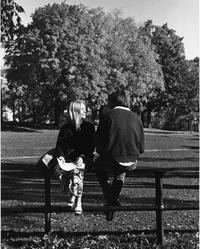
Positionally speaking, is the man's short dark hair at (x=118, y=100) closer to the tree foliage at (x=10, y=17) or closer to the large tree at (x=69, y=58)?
the tree foliage at (x=10, y=17)

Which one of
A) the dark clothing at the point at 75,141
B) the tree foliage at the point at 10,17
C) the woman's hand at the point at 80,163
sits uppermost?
the tree foliage at the point at 10,17

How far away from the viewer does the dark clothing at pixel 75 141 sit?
5.40 meters

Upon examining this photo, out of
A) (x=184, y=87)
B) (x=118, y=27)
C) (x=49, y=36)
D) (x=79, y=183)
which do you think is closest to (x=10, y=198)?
(x=79, y=183)

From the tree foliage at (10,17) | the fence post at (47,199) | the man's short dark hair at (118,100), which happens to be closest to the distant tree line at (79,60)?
the tree foliage at (10,17)

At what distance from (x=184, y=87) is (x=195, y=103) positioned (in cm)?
225

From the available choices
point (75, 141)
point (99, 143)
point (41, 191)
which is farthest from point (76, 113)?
point (41, 191)

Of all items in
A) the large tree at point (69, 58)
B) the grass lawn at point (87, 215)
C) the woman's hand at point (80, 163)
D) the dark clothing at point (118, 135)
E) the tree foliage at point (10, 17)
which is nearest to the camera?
the dark clothing at point (118, 135)

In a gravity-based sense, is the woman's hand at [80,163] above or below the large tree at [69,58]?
below

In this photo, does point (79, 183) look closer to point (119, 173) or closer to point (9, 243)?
point (119, 173)

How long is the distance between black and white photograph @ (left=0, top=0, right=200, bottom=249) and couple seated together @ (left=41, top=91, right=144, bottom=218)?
1cm

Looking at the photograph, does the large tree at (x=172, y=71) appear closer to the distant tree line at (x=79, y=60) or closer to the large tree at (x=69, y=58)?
the distant tree line at (x=79, y=60)

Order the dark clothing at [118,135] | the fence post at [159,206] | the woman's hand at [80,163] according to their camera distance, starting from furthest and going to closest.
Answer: the fence post at [159,206] → the woman's hand at [80,163] → the dark clothing at [118,135]

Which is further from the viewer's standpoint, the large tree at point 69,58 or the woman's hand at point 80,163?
the large tree at point 69,58

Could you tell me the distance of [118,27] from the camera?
140ft
